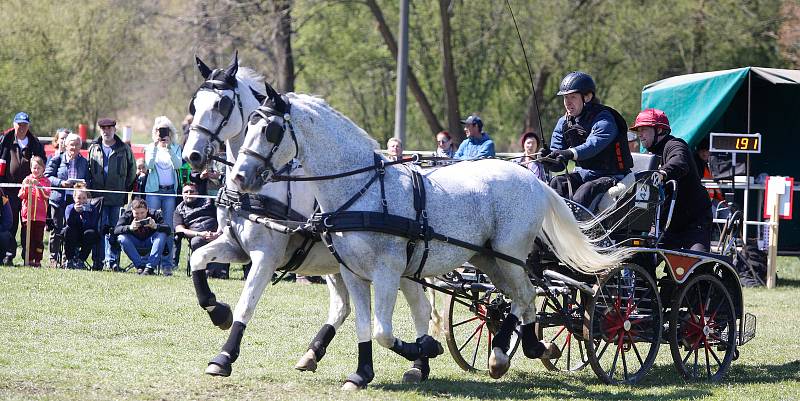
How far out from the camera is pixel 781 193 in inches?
634

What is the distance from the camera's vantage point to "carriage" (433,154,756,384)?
27.2ft

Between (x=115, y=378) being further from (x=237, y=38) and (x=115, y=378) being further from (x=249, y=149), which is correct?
(x=237, y=38)

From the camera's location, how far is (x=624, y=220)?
8.55 metres

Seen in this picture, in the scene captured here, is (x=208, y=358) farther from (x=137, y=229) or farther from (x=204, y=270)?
(x=137, y=229)

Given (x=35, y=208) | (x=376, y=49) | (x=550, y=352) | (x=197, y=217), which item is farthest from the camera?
(x=376, y=49)

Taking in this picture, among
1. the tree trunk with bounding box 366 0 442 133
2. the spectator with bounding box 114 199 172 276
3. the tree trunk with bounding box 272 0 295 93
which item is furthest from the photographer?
the tree trunk with bounding box 366 0 442 133

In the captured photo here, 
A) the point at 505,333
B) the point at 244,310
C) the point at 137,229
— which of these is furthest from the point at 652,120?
the point at 137,229

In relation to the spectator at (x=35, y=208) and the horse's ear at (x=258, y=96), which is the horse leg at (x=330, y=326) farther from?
the spectator at (x=35, y=208)

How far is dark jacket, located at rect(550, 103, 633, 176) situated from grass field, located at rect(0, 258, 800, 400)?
1.67 meters

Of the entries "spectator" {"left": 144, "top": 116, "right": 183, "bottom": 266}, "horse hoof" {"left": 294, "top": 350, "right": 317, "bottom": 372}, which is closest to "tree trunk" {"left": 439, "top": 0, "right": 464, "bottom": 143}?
"spectator" {"left": 144, "top": 116, "right": 183, "bottom": 266}

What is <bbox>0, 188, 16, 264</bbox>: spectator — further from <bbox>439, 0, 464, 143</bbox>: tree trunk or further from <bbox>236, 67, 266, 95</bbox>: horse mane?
<bbox>439, 0, 464, 143</bbox>: tree trunk

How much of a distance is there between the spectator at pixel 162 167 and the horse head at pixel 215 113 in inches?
286

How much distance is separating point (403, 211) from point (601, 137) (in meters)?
1.87

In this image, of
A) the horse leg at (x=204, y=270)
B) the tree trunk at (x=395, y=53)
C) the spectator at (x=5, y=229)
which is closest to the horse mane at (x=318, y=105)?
the horse leg at (x=204, y=270)
